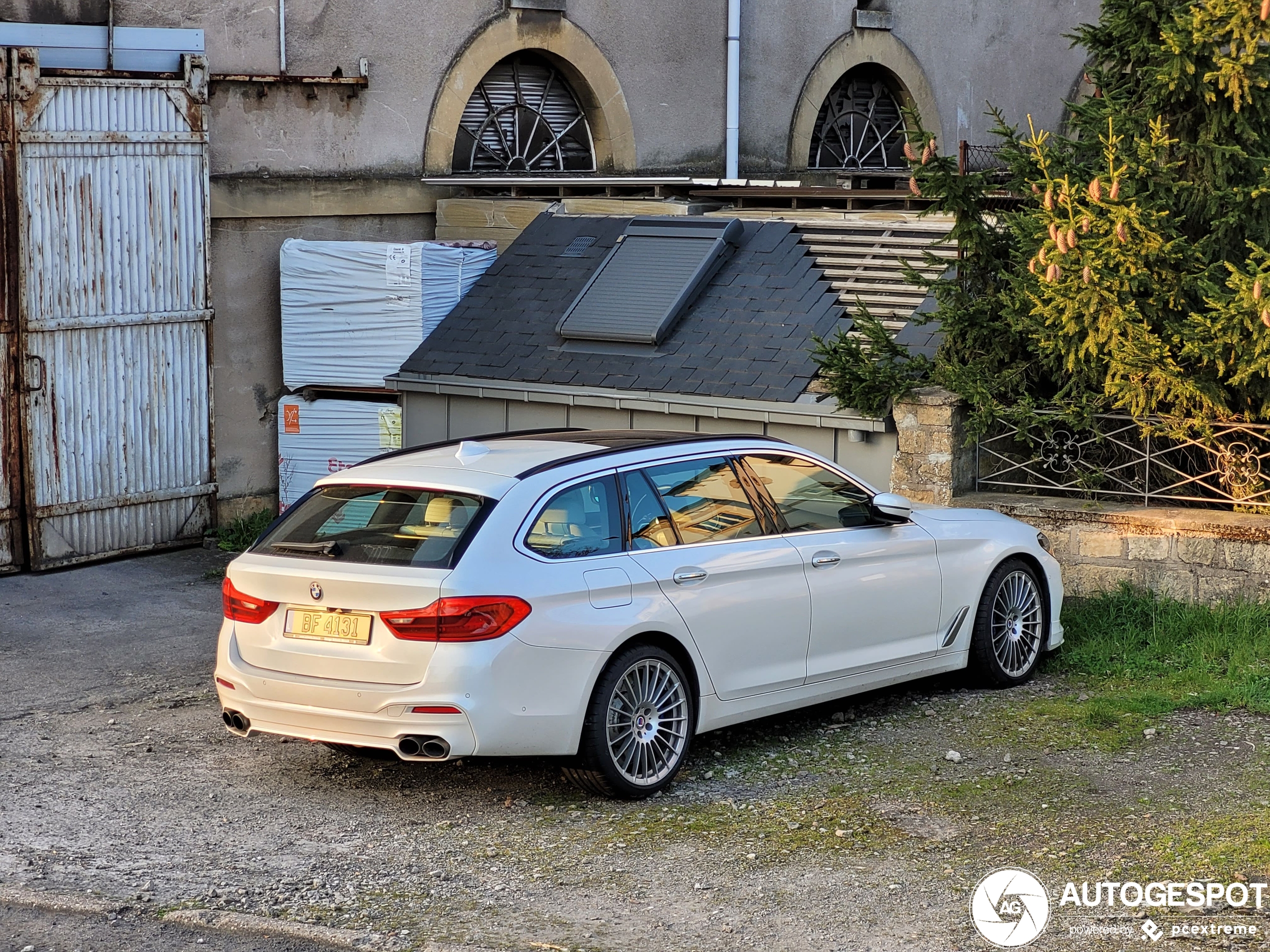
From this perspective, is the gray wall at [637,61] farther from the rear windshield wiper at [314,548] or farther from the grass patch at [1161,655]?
the grass patch at [1161,655]

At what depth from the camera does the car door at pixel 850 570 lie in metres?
7.49

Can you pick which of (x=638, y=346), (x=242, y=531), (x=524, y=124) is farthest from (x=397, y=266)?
(x=524, y=124)

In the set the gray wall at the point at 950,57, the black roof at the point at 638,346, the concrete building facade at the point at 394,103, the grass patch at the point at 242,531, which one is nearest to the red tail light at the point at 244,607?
the black roof at the point at 638,346

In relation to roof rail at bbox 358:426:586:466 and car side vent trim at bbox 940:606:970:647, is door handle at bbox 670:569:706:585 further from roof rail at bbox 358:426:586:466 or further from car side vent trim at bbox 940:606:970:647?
car side vent trim at bbox 940:606:970:647

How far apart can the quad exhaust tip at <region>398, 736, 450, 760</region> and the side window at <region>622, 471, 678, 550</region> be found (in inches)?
47.6

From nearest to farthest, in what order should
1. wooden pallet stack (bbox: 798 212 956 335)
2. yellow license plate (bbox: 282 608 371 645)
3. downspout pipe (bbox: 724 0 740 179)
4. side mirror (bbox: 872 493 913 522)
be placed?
yellow license plate (bbox: 282 608 371 645), side mirror (bbox: 872 493 913 522), wooden pallet stack (bbox: 798 212 956 335), downspout pipe (bbox: 724 0 740 179)

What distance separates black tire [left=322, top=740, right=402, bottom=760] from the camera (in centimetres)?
666

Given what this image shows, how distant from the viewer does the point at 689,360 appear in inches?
440

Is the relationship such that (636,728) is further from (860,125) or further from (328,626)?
(860,125)

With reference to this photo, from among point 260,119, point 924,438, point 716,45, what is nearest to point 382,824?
point 924,438

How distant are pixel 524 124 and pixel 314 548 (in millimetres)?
8957

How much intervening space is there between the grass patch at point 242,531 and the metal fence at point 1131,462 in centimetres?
554

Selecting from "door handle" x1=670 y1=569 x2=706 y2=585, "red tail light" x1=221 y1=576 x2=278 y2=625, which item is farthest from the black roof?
"red tail light" x1=221 y1=576 x2=278 y2=625

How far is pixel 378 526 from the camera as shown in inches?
265
